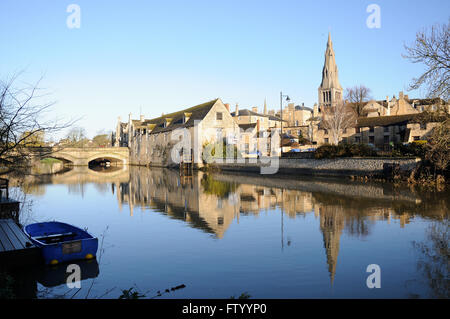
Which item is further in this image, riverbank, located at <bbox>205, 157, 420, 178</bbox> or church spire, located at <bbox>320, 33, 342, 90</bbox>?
church spire, located at <bbox>320, 33, 342, 90</bbox>

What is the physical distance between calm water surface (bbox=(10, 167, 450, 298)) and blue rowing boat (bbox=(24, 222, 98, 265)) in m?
0.33

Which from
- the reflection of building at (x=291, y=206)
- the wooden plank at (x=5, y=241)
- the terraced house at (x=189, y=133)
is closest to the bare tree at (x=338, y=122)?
the terraced house at (x=189, y=133)

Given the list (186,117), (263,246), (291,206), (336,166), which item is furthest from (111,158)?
(263,246)

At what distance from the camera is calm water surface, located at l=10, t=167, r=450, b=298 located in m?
8.03

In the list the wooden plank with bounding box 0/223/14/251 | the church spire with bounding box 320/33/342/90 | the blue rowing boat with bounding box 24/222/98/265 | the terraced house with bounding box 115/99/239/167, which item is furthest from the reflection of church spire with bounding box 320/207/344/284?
the church spire with bounding box 320/33/342/90

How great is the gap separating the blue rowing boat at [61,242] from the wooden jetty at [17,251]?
19 cm

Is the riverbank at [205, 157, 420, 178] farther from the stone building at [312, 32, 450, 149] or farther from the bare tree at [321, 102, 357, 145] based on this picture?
the bare tree at [321, 102, 357, 145]

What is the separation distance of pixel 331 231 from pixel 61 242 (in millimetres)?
8736

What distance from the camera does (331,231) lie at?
13.1m

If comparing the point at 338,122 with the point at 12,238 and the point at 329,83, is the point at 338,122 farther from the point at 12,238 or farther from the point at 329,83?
the point at 329,83

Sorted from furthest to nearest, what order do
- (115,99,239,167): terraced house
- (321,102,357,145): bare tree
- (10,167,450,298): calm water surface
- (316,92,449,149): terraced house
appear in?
1. (115,99,239,167): terraced house
2. (321,102,357,145): bare tree
3. (316,92,449,149): terraced house
4. (10,167,450,298): calm water surface

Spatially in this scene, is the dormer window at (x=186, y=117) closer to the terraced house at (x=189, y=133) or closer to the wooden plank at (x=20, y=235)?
the terraced house at (x=189, y=133)

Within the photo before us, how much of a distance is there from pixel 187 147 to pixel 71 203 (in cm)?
3406
